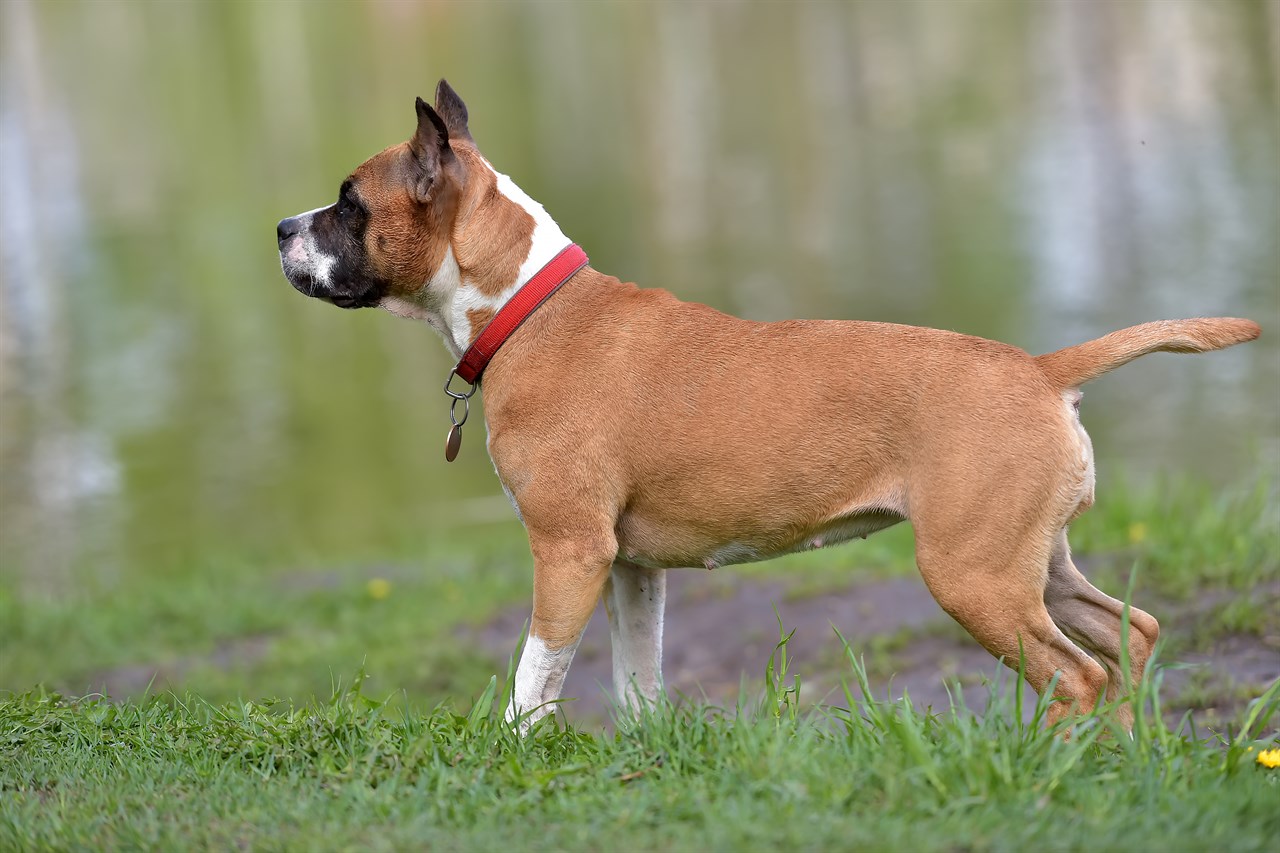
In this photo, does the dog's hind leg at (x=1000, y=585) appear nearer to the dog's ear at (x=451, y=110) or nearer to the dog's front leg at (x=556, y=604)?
the dog's front leg at (x=556, y=604)

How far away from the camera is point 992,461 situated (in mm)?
4188

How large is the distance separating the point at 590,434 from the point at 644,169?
17.3m

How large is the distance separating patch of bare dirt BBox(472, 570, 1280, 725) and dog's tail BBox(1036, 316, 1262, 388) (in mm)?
1478

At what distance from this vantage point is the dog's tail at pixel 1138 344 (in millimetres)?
4316

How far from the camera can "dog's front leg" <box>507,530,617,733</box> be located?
4555mm

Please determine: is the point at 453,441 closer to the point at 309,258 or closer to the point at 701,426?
the point at 309,258

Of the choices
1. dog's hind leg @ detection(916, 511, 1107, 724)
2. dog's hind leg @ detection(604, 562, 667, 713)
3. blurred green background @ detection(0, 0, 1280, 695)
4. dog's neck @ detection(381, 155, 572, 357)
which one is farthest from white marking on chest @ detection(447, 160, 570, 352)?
blurred green background @ detection(0, 0, 1280, 695)

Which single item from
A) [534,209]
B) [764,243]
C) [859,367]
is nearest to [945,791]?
[859,367]

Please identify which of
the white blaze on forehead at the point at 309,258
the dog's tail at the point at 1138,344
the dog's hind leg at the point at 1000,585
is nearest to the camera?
the dog's hind leg at the point at 1000,585

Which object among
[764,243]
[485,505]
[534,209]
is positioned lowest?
[485,505]

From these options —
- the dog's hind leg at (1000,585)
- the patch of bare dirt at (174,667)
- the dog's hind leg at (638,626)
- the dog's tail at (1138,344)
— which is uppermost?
the dog's tail at (1138,344)

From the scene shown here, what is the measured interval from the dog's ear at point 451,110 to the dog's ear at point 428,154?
0.40 m

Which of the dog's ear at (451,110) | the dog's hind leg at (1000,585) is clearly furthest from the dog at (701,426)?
the dog's ear at (451,110)

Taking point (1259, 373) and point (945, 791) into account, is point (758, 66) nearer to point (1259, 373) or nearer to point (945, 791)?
point (1259, 373)
